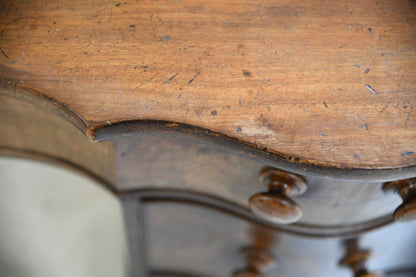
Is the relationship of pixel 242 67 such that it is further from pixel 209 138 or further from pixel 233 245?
pixel 233 245

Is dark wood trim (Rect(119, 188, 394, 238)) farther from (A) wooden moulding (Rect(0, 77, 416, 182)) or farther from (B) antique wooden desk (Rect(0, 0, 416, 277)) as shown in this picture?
(A) wooden moulding (Rect(0, 77, 416, 182))

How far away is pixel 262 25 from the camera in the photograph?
0.40 metres

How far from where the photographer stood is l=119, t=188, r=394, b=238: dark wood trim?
1.73ft

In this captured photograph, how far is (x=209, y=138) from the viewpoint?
37cm

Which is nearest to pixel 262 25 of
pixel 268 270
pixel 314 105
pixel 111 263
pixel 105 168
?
pixel 314 105

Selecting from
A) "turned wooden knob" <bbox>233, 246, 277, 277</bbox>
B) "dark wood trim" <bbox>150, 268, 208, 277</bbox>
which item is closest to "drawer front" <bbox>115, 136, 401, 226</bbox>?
"turned wooden knob" <bbox>233, 246, 277, 277</bbox>

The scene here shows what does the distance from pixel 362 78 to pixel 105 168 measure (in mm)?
339

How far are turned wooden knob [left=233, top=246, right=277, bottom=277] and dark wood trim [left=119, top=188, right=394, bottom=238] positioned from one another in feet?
0.30

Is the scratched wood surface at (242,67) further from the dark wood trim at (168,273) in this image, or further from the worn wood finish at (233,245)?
the dark wood trim at (168,273)

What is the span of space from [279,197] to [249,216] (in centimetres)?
15

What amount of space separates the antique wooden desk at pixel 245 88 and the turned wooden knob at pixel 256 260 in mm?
169

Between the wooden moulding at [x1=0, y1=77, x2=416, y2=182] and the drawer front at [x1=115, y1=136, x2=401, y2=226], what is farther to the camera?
the drawer front at [x1=115, y1=136, x2=401, y2=226]

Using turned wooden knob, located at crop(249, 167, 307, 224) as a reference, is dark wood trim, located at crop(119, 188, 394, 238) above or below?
above

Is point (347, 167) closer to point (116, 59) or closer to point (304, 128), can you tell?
point (304, 128)
